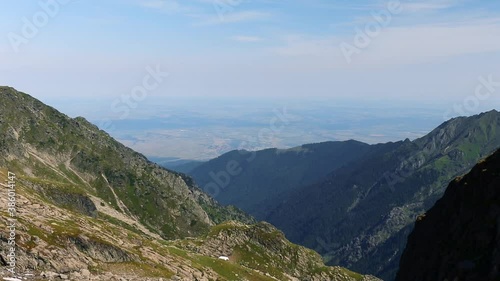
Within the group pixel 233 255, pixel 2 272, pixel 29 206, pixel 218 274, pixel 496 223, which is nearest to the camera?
pixel 2 272

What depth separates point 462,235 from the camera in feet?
231

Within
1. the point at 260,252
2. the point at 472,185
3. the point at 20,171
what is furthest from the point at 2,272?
the point at 20,171

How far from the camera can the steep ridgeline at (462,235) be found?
2340 inches

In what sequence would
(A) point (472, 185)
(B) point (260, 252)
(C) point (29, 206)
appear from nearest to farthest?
1. (A) point (472, 185)
2. (C) point (29, 206)
3. (B) point (260, 252)

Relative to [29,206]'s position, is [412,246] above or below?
above

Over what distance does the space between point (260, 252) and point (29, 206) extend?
285 feet

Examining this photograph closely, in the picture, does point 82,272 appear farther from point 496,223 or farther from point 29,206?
point 496,223

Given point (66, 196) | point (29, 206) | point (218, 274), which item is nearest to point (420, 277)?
point (218, 274)

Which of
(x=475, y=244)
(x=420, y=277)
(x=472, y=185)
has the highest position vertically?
(x=472, y=185)

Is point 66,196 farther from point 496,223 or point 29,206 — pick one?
point 496,223

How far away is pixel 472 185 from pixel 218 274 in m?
59.8

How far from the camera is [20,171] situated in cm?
19875

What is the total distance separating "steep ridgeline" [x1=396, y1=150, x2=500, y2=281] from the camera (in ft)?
195

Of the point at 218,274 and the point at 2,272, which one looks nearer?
the point at 2,272
